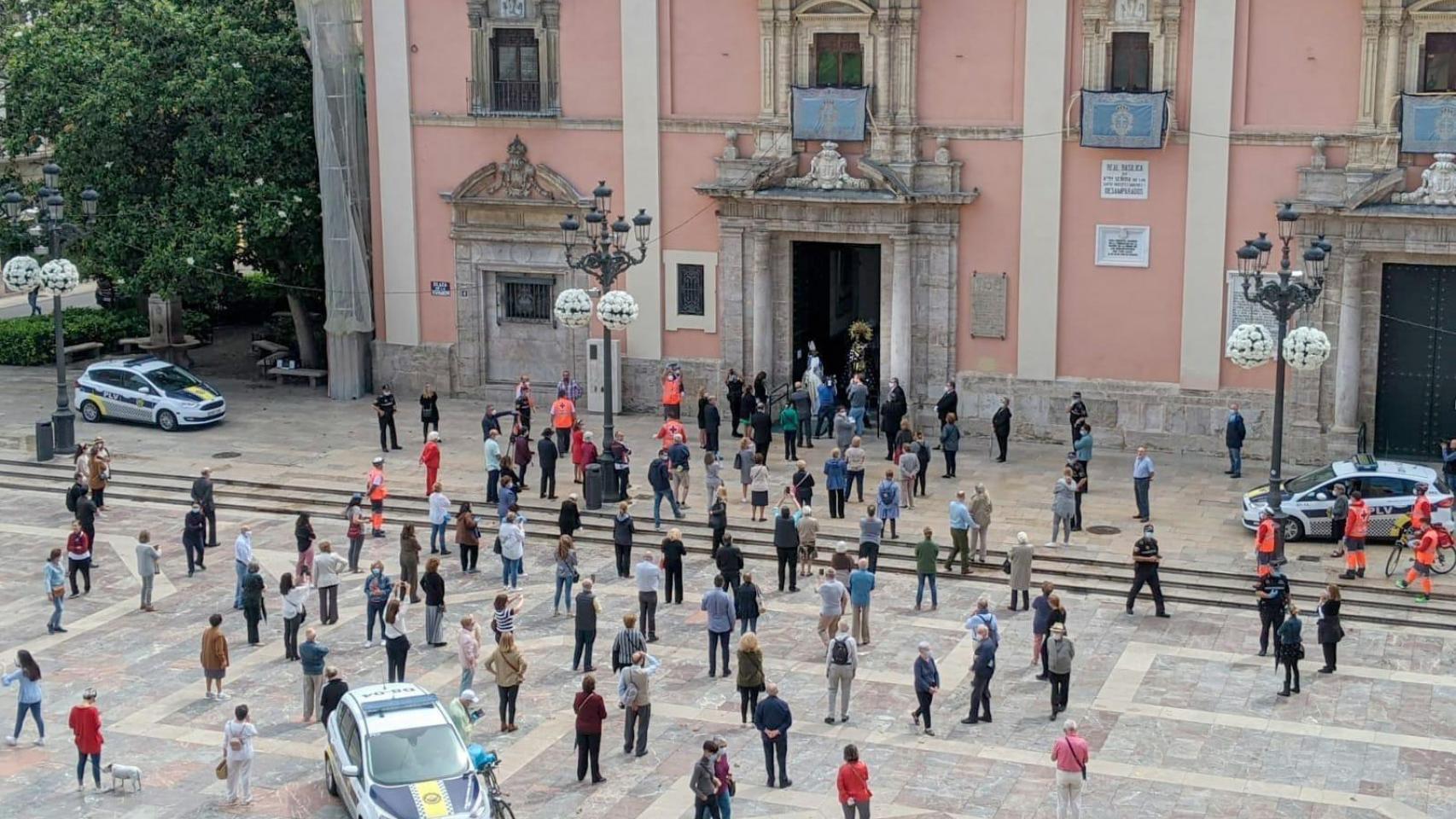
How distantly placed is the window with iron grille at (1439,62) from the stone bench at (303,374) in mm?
23034

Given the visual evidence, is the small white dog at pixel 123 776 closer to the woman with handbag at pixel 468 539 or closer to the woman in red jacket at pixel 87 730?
the woman in red jacket at pixel 87 730

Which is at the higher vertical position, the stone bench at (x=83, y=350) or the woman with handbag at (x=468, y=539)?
the stone bench at (x=83, y=350)

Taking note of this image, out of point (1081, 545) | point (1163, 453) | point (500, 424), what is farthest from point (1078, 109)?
point (500, 424)

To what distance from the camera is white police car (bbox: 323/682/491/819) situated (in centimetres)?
2100

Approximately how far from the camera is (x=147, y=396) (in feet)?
134

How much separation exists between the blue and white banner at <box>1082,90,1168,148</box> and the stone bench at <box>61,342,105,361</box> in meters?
24.7

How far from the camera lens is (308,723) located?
25.6m

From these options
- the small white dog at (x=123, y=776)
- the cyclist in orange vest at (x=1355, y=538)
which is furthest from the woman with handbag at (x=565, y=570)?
the cyclist in orange vest at (x=1355, y=538)

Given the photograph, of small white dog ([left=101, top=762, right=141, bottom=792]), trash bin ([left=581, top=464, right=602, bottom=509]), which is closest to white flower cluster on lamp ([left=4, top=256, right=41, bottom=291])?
trash bin ([left=581, top=464, right=602, bottom=509])

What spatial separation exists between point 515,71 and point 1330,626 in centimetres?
2146

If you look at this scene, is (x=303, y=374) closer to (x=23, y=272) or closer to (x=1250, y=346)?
(x=23, y=272)

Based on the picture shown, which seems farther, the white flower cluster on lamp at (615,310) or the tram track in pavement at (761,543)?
the white flower cluster on lamp at (615,310)

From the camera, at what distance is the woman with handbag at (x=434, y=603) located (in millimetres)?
27562

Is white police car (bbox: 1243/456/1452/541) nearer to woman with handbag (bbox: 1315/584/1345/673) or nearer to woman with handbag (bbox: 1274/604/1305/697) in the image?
woman with handbag (bbox: 1315/584/1345/673)
